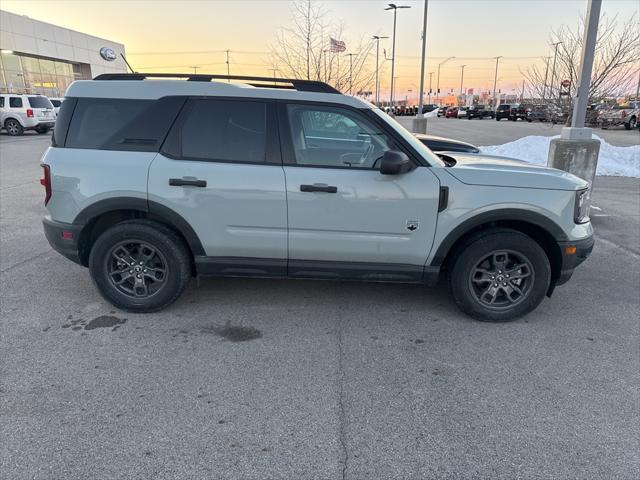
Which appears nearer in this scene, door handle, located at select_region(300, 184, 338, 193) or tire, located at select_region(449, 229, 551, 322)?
door handle, located at select_region(300, 184, 338, 193)

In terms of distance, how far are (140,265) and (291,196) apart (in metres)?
1.47

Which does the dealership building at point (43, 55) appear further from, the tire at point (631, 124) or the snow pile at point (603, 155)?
the tire at point (631, 124)

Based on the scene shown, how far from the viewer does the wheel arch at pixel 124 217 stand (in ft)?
12.5

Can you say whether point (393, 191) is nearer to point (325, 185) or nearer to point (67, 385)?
point (325, 185)

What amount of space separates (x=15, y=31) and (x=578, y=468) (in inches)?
2067

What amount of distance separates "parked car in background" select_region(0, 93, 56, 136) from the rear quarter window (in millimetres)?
24441

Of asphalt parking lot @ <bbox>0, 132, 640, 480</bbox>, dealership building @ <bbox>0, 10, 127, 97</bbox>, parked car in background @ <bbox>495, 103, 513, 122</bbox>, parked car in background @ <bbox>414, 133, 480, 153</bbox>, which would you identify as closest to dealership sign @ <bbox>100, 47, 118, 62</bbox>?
dealership building @ <bbox>0, 10, 127, 97</bbox>

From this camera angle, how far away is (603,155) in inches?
569

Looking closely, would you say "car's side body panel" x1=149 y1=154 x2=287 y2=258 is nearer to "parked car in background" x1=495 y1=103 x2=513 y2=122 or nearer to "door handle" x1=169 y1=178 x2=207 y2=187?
"door handle" x1=169 y1=178 x2=207 y2=187

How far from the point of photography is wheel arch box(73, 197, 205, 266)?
3805 millimetres

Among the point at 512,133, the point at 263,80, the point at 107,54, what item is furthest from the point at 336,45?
the point at 107,54

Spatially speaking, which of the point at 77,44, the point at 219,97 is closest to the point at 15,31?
the point at 77,44

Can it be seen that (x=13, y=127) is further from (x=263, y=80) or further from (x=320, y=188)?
(x=320, y=188)

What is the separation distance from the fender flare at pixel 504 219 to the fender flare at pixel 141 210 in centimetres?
208
